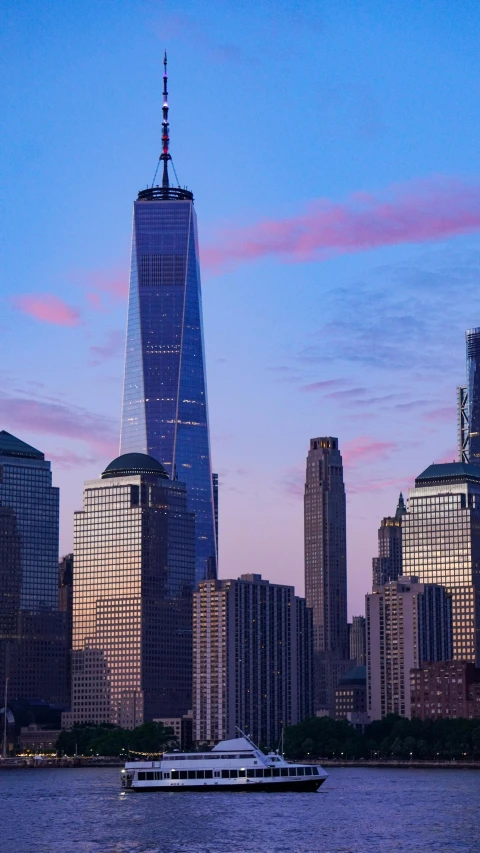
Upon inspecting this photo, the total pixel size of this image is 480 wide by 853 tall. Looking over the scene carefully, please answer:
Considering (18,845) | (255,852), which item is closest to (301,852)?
(255,852)

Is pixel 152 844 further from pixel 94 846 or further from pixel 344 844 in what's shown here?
pixel 344 844

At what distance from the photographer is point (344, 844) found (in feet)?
627

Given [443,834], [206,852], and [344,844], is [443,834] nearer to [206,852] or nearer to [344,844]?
[344,844]

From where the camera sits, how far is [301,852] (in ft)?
600

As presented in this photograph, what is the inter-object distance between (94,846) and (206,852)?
13.4 m

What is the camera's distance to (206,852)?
184 m

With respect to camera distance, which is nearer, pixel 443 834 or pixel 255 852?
Result: pixel 255 852

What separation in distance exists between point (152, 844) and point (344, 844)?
20604mm

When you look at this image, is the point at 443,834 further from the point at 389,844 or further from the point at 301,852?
the point at 301,852

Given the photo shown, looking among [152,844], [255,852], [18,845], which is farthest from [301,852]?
[18,845]

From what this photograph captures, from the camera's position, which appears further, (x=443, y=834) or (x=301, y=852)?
(x=443, y=834)

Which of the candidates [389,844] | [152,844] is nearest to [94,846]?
[152,844]

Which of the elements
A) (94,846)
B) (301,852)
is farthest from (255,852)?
(94,846)

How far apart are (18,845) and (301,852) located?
31.7 m
